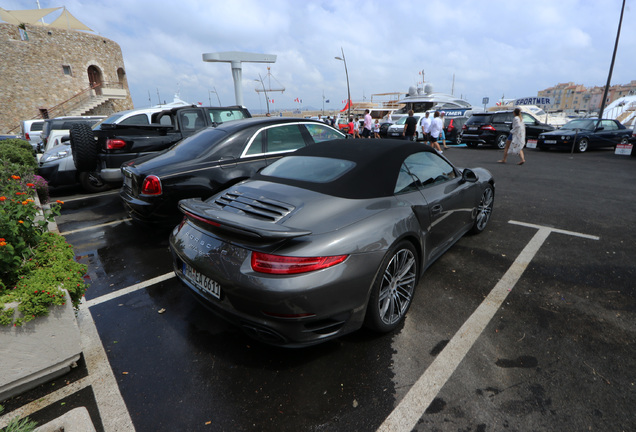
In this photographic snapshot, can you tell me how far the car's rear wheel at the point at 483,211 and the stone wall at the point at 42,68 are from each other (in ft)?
126

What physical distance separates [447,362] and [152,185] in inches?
145

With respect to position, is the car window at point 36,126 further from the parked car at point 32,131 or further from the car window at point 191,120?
the car window at point 191,120

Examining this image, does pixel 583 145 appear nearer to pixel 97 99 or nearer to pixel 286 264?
pixel 286 264

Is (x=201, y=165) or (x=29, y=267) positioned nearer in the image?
(x=29, y=267)

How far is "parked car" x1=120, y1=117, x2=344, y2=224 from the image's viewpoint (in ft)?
13.4

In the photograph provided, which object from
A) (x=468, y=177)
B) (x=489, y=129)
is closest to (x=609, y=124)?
(x=489, y=129)

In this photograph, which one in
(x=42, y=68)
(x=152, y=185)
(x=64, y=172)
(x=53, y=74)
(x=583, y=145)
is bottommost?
(x=583, y=145)

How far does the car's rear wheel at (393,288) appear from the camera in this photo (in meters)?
2.44

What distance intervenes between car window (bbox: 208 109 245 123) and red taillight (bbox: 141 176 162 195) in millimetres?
4694

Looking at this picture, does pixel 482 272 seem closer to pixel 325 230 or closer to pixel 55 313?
pixel 325 230

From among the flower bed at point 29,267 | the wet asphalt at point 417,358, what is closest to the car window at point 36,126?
the wet asphalt at point 417,358

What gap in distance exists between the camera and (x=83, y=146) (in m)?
6.29

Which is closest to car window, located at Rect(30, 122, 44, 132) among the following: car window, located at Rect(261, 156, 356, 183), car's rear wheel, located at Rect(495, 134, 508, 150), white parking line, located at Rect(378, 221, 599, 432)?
car window, located at Rect(261, 156, 356, 183)

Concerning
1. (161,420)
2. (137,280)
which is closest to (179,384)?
(161,420)
